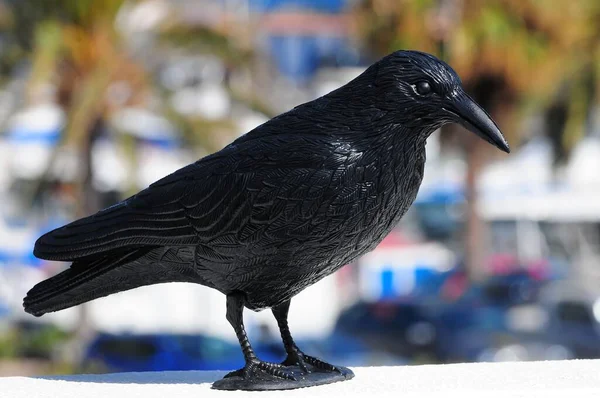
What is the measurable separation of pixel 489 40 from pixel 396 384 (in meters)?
10.8

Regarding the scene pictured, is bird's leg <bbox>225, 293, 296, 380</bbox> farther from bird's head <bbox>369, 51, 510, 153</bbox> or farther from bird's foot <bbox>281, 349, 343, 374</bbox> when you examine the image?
bird's head <bbox>369, 51, 510, 153</bbox>

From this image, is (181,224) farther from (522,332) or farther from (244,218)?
(522,332)

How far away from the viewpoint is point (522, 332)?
12.4 metres

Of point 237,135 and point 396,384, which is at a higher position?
point 237,135

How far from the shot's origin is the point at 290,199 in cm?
360

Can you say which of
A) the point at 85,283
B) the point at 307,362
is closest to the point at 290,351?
the point at 307,362

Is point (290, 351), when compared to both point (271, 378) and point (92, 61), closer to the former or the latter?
point (271, 378)

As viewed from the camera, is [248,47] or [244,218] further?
[248,47]

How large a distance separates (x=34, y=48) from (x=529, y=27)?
7048 millimetres

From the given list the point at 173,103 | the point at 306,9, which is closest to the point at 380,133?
the point at 173,103

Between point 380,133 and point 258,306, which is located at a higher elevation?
point 380,133

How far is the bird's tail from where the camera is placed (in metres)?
3.89

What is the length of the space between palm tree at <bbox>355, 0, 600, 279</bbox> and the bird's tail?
1047 centimetres

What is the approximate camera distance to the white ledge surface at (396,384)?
365cm
